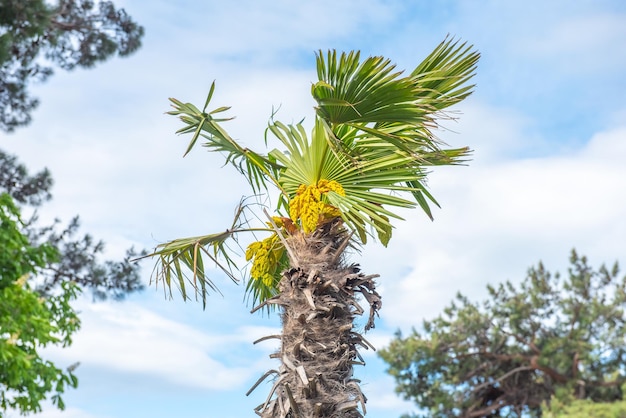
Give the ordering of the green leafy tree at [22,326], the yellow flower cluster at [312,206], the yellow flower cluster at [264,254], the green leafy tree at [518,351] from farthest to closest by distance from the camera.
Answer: the green leafy tree at [518,351] → the green leafy tree at [22,326] → the yellow flower cluster at [264,254] → the yellow flower cluster at [312,206]

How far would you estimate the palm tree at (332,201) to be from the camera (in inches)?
170

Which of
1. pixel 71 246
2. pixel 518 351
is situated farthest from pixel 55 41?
pixel 518 351

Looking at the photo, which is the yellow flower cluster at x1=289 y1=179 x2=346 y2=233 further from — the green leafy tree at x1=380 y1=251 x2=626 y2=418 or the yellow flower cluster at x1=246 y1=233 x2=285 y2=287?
the green leafy tree at x1=380 y1=251 x2=626 y2=418

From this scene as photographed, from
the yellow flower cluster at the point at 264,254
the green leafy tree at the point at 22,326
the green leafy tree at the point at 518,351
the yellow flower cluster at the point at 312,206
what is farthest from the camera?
the green leafy tree at the point at 518,351

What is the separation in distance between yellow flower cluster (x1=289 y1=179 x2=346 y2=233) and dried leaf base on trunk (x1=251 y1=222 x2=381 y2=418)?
0.08m

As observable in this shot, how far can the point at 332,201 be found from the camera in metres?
4.69

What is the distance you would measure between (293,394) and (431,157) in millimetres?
1963

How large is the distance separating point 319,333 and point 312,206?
0.87 metres

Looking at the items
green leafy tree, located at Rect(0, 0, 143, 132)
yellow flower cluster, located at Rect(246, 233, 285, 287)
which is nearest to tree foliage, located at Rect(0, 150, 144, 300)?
green leafy tree, located at Rect(0, 0, 143, 132)

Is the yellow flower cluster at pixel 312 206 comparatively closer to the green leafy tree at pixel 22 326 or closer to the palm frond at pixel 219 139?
the palm frond at pixel 219 139

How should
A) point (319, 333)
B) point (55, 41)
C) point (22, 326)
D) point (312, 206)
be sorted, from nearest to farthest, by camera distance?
point (319, 333)
point (312, 206)
point (22, 326)
point (55, 41)

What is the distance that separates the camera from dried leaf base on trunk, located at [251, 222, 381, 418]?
13.8 feet

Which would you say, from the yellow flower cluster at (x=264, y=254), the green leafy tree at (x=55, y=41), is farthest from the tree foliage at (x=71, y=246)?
the yellow flower cluster at (x=264, y=254)

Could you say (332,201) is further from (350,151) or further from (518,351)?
(518,351)
